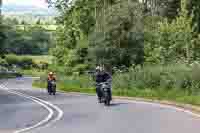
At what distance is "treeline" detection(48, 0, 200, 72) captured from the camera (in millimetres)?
48656

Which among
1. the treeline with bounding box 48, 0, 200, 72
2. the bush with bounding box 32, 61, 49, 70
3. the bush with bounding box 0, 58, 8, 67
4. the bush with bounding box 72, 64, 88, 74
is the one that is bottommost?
the bush with bounding box 32, 61, 49, 70

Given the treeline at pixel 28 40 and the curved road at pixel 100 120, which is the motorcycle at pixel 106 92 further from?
the treeline at pixel 28 40

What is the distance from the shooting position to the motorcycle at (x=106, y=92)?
26722 millimetres

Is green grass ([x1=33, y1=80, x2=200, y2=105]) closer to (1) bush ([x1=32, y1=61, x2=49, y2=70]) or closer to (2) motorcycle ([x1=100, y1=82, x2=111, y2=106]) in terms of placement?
(2) motorcycle ([x1=100, y1=82, x2=111, y2=106])

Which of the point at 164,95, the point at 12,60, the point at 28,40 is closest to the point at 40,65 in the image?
the point at 12,60

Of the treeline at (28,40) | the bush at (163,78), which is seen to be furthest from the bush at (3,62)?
the bush at (163,78)

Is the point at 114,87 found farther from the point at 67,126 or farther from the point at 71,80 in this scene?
the point at 67,126

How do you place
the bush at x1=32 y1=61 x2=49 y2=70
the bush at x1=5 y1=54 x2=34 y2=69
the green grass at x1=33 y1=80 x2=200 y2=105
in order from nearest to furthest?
1. the green grass at x1=33 y1=80 x2=200 y2=105
2. the bush at x1=32 y1=61 x2=49 y2=70
3. the bush at x1=5 y1=54 x2=34 y2=69

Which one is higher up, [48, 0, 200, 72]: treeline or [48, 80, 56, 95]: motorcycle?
[48, 0, 200, 72]: treeline

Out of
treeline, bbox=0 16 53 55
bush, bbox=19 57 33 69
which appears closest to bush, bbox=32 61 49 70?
bush, bbox=19 57 33 69

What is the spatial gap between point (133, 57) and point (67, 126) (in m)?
35.5

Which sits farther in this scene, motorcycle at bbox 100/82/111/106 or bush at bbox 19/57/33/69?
bush at bbox 19/57/33/69

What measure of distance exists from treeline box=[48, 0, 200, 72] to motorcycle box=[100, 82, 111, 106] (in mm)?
16009

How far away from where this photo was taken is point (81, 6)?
214 ft
